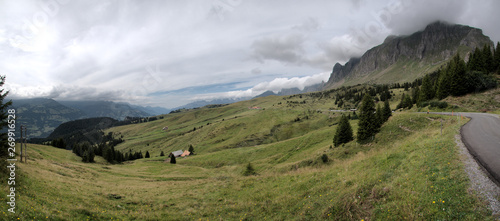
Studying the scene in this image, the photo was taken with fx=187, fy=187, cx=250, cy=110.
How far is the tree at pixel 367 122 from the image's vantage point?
4316 cm

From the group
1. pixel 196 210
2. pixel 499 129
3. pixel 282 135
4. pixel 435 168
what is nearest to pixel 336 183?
pixel 435 168

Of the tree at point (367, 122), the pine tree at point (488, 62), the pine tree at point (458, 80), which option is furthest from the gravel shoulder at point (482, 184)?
the pine tree at point (488, 62)

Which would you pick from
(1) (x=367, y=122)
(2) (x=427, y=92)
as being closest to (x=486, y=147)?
(1) (x=367, y=122)

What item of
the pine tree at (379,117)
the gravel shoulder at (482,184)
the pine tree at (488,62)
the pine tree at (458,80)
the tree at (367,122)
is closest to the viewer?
the gravel shoulder at (482,184)

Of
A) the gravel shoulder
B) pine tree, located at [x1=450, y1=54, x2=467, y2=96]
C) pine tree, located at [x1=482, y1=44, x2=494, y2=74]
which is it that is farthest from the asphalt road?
pine tree, located at [x1=482, y1=44, x2=494, y2=74]

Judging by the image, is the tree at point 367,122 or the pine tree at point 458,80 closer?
the tree at point 367,122

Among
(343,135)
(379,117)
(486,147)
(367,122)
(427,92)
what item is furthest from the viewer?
(427,92)

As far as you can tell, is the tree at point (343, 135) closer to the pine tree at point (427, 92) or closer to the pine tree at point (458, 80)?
the pine tree at point (458, 80)

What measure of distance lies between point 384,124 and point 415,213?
Answer: 4404 cm

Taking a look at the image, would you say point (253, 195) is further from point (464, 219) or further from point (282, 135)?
point (282, 135)

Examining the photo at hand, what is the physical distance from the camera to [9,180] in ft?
57.0

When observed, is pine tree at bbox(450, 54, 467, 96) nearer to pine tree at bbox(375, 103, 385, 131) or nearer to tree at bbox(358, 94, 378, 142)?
pine tree at bbox(375, 103, 385, 131)

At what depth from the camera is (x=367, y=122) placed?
43969 mm

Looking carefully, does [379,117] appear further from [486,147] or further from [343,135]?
[486,147]
